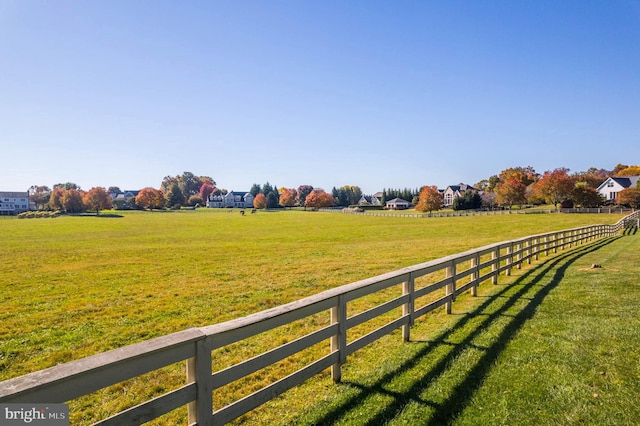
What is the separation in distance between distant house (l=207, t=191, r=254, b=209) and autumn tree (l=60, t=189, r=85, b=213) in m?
63.6

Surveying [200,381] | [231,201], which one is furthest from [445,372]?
[231,201]

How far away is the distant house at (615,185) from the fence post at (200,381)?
95571 mm

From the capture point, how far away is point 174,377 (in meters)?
6.08

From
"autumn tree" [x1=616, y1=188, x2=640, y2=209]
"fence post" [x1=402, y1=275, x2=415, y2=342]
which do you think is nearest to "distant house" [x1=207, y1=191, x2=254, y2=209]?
"autumn tree" [x1=616, y1=188, x2=640, y2=209]

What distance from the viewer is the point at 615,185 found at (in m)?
79.6

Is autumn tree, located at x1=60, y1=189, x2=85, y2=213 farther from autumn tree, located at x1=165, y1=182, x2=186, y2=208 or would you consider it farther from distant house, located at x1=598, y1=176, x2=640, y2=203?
distant house, located at x1=598, y1=176, x2=640, y2=203

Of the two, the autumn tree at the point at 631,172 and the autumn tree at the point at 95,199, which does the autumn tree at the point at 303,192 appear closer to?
the autumn tree at the point at 95,199

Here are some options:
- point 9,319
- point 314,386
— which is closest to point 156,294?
point 9,319

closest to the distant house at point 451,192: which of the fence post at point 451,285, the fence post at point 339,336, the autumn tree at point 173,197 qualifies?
the autumn tree at point 173,197

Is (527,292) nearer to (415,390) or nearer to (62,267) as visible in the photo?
(415,390)

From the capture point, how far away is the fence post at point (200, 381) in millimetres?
3281

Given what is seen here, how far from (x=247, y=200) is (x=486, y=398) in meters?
172

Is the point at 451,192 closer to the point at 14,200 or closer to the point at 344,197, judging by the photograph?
the point at 344,197

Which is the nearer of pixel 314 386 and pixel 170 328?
pixel 314 386
